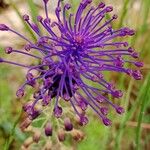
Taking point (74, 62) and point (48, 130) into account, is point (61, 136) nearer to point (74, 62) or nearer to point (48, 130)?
point (48, 130)

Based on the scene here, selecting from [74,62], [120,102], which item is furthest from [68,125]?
[120,102]

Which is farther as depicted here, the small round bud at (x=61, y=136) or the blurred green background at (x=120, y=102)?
the blurred green background at (x=120, y=102)

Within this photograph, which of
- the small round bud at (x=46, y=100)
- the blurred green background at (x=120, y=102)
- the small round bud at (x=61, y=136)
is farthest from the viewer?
the blurred green background at (x=120, y=102)

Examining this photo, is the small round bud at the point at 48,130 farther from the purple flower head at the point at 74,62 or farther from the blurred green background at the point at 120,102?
the blurred green background at the point at 120,102

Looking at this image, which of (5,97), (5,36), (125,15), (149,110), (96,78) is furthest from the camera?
(5,36)

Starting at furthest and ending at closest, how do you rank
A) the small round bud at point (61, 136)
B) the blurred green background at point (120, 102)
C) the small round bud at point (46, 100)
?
the blurred green background at point (120, 102) → the small round bud at point (61, 136) → the small round bud at point (46, 100)

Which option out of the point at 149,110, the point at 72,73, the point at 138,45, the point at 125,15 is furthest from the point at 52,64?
the point at 138,45

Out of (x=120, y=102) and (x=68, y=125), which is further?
(x=120, y=102)

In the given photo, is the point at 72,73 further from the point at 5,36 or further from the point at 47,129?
the point at 5,36

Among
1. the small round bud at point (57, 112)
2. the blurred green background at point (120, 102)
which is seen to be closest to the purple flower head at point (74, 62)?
the small round bud at point (57, 112)

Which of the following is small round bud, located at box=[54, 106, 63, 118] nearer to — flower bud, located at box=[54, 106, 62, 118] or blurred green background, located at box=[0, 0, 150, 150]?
flower bud, located at box=[54, 106, 62, 118]

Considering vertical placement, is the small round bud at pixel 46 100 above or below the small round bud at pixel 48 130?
above
